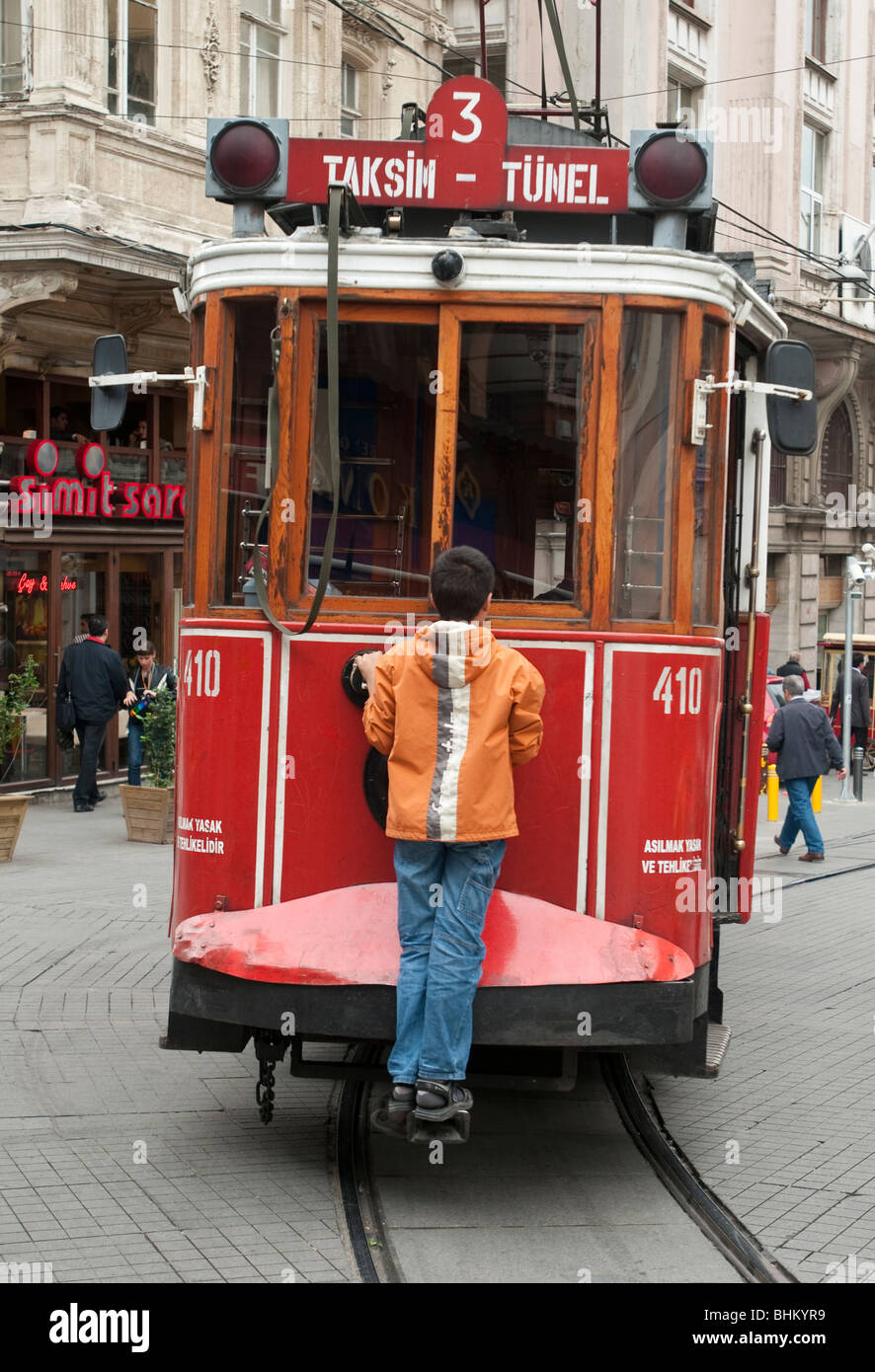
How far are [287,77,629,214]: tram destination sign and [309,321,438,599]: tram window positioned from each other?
583mm

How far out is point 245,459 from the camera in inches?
228

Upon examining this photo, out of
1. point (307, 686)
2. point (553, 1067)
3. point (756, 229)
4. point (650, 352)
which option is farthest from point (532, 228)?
point (756, 229)

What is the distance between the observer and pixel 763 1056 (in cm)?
784

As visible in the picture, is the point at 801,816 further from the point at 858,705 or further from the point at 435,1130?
the point at 435,1130

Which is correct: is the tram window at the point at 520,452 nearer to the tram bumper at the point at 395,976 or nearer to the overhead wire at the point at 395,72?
the tram bumper at the point at 395,976

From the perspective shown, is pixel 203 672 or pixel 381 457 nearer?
pixel 203 672

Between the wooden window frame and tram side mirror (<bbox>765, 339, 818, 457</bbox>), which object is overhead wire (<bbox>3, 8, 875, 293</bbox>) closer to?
tram side mirror (<bbox>765, 339, 818, 457</bbox>)

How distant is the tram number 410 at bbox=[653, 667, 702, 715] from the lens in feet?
18.4

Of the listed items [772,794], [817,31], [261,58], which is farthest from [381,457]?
[817,31]

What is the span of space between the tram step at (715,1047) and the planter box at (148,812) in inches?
310

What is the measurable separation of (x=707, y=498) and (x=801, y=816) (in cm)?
985

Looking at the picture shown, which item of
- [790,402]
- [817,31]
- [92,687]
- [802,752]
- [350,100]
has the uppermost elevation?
[817,31]

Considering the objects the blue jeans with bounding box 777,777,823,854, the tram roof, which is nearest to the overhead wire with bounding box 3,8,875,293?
the tram roof

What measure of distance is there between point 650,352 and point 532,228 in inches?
36.9
